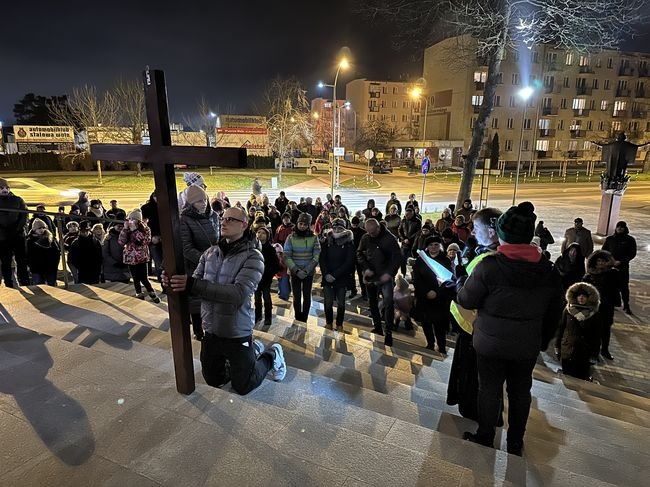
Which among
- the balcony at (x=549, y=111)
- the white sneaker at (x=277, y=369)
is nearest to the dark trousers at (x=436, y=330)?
the white sneaker at (x=277, y=369)

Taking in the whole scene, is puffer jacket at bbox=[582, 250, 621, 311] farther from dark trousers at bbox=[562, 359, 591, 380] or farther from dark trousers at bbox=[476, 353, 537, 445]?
dark trousers at bbox=[476, 353, 537, 445]

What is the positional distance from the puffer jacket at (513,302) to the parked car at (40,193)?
27.1 metres

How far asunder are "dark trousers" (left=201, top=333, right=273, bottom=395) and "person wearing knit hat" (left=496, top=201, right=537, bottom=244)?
87.9 inches

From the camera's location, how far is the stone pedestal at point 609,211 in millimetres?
15807

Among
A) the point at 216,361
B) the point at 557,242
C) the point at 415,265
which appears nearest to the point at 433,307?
the point at 415,265

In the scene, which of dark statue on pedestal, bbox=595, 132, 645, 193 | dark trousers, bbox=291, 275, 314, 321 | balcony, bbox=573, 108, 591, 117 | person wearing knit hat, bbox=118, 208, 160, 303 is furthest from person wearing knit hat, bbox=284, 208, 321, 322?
balcony, bbox=573, 108, 591, 117

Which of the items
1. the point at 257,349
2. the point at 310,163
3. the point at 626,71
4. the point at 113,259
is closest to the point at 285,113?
the point at 310,163

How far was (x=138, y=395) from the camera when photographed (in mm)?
3418

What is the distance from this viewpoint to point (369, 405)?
12.5 feet

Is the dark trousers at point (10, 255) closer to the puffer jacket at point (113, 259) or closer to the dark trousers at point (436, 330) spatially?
the puffer jacket at point (113, 259)

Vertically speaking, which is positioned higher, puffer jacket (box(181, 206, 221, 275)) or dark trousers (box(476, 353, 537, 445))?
puffer jacket (box(181, 206, 221, 275))

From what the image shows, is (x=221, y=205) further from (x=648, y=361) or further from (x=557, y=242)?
(x=557, y=242)

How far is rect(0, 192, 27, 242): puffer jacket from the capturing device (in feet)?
23.6

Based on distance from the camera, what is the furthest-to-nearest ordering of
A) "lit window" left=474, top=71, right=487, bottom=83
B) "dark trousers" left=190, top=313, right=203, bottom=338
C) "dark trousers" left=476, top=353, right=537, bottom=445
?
1. "lit window" left=474, top=71, right=487, bottom=83
2. "dark trousers" left=190, top=313, right=203, bottom=338
3. "dark trousers" left=476, top=353, right=537, bottom=445
